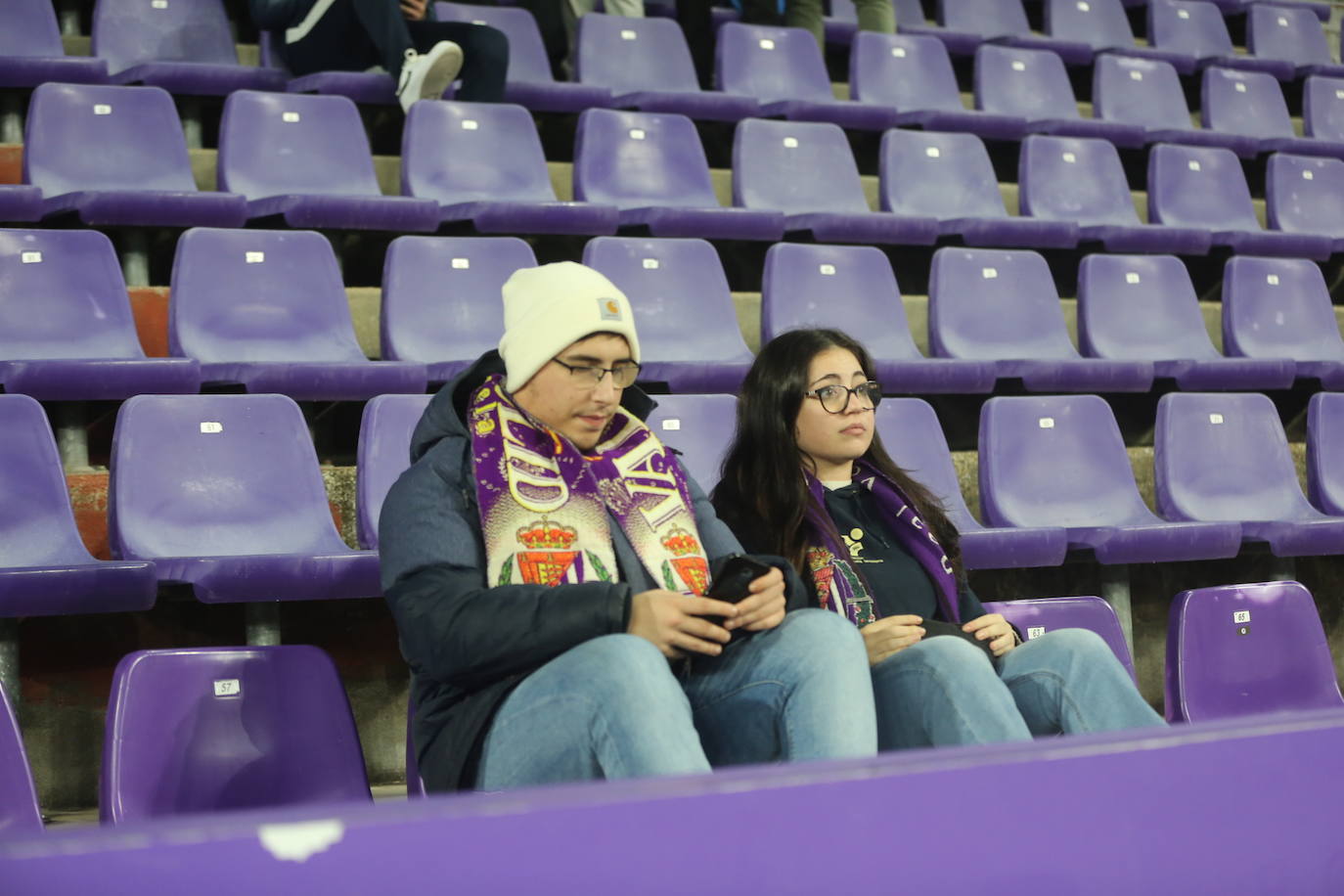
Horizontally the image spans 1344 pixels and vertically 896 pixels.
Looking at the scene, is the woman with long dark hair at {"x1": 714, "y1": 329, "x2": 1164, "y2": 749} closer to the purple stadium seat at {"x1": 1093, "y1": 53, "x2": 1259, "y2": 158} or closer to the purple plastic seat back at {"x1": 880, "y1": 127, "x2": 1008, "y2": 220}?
the purple plastic seat back at {"x1": 880, "y1": 127, "x2": 1008, "y2": 220}

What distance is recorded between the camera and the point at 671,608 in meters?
1.17

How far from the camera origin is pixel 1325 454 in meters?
2.50

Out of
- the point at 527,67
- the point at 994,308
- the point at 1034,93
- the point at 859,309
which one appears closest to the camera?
the point at 859,309

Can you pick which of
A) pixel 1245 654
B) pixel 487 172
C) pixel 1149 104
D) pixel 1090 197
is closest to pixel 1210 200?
pixel 1090 197

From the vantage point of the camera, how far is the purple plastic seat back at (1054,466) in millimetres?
2281

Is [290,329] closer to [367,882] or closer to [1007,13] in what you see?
[367,882]

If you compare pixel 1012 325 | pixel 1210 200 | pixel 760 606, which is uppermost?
pixel 1210 200

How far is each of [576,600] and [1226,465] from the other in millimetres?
1617

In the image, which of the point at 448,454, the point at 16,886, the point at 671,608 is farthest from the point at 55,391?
the point at 16,886

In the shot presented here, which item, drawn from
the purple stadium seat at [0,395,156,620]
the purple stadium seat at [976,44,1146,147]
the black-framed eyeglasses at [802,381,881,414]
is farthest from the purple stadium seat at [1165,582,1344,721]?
the purple stadium seat at [976,44,1146,147]

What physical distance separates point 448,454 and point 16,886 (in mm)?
859

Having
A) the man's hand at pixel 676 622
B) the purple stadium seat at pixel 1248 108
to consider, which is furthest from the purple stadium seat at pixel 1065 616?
the purple stadium seat at pixel 1248 108

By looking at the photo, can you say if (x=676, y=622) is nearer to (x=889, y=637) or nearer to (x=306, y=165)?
(x=889, y=637)

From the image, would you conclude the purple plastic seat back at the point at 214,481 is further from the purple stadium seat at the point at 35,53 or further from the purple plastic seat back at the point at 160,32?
the purple plastic seat back at the point at 160,32
